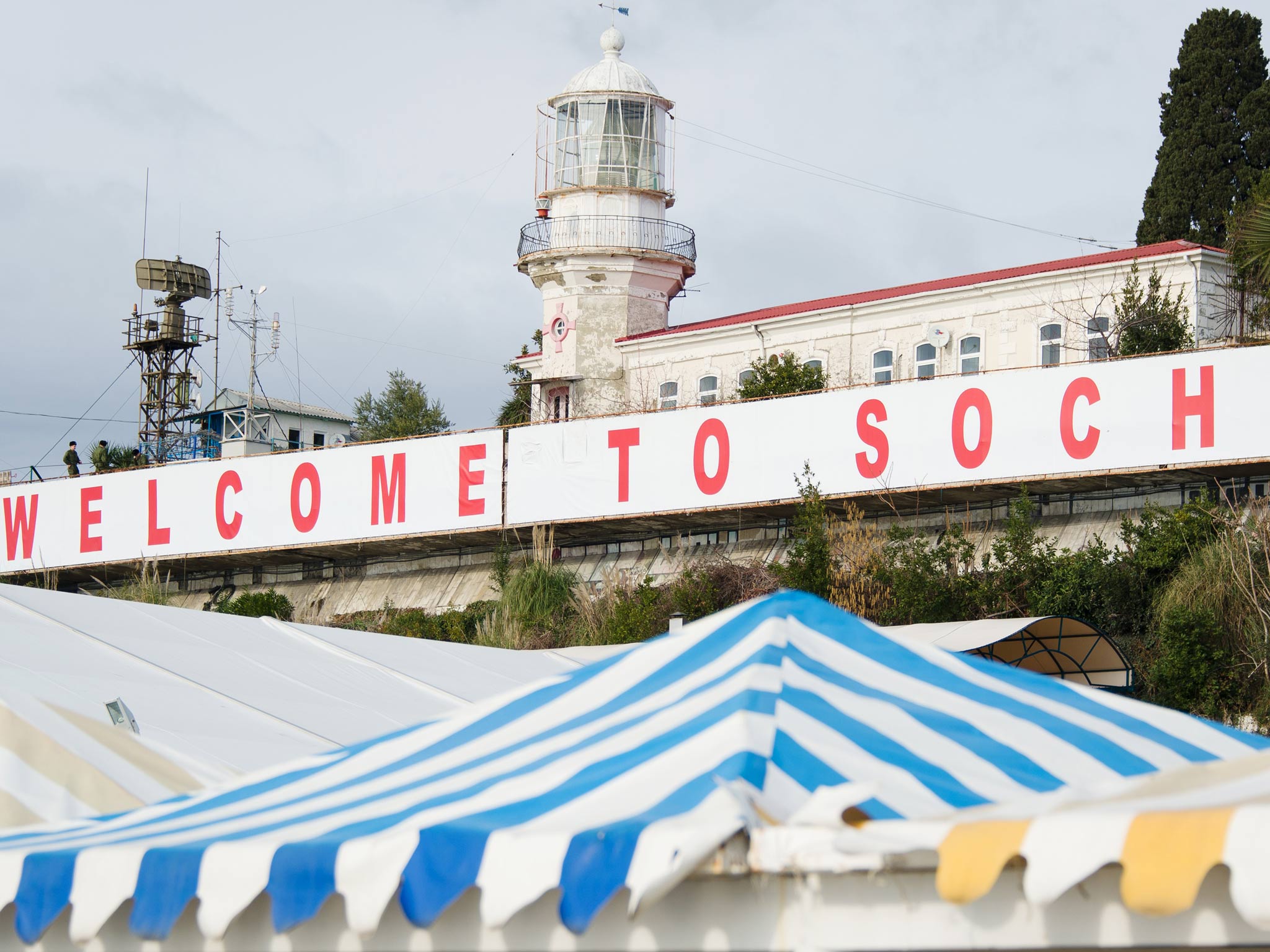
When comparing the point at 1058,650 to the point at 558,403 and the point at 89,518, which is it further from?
the point at 89,518

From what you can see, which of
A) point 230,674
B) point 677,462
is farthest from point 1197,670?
point 230,674

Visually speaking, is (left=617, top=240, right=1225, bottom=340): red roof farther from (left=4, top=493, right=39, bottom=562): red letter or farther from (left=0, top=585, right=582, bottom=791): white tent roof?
(left=0, top=585, right=582, bottom=791): white tent roof

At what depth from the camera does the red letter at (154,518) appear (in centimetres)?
3372

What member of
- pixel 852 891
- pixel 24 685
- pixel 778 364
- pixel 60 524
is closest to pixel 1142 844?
pixel 852 891

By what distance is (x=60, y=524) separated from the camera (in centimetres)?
3516

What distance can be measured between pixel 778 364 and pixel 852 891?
1158 inches

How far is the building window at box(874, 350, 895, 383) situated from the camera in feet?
109

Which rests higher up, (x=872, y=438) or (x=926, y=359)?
(x=926, y=359)

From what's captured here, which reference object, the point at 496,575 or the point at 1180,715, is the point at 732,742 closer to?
the point at 1180,715

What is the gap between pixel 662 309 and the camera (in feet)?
128

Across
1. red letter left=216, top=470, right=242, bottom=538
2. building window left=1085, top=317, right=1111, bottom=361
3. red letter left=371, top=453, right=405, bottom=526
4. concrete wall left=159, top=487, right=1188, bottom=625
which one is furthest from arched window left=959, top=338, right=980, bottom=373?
red letter left=216, top=470, right=242, bottom=538

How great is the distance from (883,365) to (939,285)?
7.22ft

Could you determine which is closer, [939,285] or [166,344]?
[939,285]

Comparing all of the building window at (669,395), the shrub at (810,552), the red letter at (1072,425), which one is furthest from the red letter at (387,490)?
the red letter at (1072,425)
